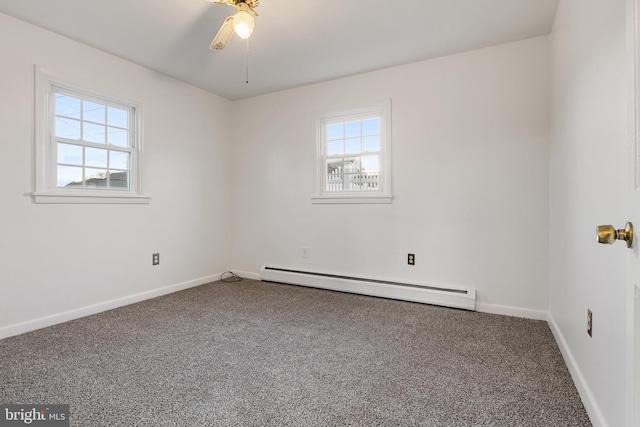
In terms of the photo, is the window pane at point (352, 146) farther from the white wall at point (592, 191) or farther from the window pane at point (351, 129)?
the white wall at point (592, 191)

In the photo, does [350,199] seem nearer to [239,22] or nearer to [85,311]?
[239,22]

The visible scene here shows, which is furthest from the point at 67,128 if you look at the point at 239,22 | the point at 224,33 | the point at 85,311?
the point at 239,22

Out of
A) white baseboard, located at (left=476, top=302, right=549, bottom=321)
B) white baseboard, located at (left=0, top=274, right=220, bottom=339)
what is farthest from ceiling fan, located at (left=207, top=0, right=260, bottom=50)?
white baseboard, located at (left=476, top=302, right=549, bottom=321)

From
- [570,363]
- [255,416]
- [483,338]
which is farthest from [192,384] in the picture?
Answer: [570,363]

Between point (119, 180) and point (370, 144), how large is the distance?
8.72ft

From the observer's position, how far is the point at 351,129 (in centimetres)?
362

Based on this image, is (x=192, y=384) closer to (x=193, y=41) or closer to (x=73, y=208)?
(x=73, y=208)

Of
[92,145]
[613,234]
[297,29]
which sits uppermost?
[297,29]

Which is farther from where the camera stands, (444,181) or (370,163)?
(370,163)

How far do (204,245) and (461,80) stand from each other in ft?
11.3

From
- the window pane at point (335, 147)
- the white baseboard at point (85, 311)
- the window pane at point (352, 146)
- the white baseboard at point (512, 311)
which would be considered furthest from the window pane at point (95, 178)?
the white baseboard at point (512, 311)

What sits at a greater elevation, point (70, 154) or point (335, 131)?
point (335, 131)

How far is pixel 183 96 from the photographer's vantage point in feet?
12.0

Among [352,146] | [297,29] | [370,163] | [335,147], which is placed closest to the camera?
[297,29]
